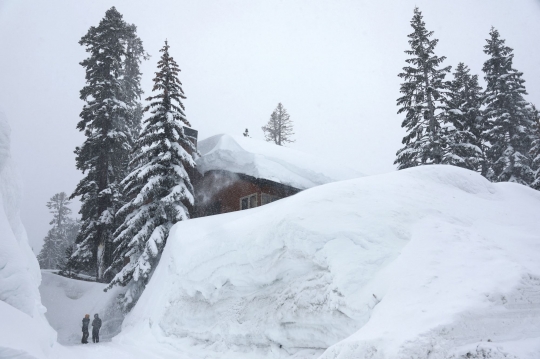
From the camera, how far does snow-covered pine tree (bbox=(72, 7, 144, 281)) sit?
20328 mm

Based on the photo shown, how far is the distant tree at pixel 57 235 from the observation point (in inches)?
2265

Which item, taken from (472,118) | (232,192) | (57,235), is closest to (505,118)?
(472,118)

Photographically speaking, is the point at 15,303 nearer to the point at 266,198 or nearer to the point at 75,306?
the point at 266,198

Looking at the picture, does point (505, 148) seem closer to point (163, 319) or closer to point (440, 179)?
point (440, 179)

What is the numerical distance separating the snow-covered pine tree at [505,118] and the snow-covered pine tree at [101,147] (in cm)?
2438

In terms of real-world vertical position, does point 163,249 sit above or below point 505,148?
below

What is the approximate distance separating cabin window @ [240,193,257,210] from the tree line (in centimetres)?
919

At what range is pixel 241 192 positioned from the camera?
20.2 m

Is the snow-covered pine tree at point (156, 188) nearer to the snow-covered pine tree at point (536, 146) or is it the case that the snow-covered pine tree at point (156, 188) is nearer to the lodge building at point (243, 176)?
the lodge building at point (243, 176)

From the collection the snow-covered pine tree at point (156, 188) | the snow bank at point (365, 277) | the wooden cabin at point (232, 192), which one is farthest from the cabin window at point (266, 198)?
the snow bank at point (365, 277)

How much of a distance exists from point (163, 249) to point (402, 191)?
978 centimetres

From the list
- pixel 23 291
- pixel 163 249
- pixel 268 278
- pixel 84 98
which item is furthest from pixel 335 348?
pixel 84 98

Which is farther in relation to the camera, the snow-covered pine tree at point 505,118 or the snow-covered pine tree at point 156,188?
the snow-covered pine tree at point 505,118

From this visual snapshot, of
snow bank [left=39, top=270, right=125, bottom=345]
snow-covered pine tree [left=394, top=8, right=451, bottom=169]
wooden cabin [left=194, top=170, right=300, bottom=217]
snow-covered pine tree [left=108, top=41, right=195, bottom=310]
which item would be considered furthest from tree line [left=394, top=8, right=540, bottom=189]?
snow bank [left=39, top=270, right=125, bottom=345]
